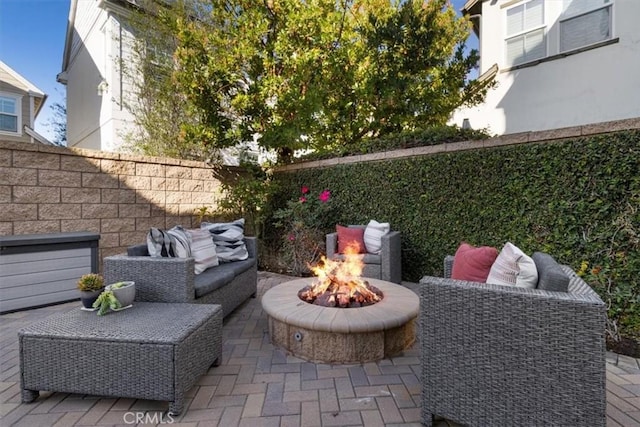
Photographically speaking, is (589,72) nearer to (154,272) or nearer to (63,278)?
(154,272)

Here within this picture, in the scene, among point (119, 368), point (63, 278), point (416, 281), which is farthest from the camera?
point (416, 281)

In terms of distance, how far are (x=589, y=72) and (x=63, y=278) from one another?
27.2 ft

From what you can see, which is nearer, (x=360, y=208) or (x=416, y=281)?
(x=416, y=281)

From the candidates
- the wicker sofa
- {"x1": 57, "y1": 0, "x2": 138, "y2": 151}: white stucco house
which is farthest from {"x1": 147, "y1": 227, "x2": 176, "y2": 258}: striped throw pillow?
{"x1": 57, "y1": 0, "x2": 138, "y2": 151}: white stucco house

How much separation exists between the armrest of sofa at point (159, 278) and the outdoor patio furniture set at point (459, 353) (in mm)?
330

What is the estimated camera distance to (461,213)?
399 centimetres

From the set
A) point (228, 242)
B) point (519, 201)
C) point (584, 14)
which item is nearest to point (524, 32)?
point (584, 14)

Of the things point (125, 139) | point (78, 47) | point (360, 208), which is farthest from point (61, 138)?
point (360, 208)

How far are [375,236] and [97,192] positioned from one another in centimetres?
400

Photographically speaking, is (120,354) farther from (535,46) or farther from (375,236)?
(535,46)

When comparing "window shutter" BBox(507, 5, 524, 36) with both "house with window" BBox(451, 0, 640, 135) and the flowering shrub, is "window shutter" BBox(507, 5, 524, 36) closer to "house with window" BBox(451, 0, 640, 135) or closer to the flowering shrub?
"house with window" BBox(451, 0, 640, 135)

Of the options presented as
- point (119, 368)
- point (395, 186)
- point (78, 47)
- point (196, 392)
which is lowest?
point (196, 392)

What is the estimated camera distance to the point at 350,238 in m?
4.62

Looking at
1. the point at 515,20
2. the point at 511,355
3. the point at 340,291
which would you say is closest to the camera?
the point at 511,355
